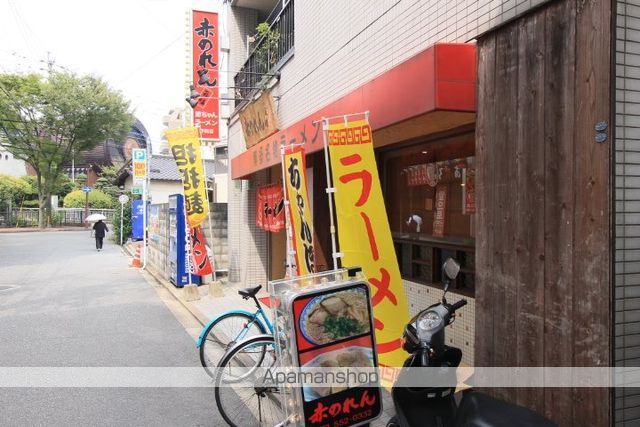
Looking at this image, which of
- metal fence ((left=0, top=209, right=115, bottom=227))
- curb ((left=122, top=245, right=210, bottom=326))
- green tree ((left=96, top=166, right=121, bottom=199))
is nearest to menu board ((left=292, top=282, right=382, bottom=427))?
curb ((left=122, top=245, right=210, bottom=326))

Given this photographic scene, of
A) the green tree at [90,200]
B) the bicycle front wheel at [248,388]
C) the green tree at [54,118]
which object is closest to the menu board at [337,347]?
the bicycle front wheel at [248,388]

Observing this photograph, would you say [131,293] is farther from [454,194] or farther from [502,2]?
[502,2]

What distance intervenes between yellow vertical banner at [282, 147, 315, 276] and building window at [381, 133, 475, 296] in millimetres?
1688

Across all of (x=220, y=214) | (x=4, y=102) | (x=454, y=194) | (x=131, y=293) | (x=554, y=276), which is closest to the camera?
(x=554, y=276)

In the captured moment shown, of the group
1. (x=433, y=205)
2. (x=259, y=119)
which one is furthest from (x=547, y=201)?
(x=259, y=119)

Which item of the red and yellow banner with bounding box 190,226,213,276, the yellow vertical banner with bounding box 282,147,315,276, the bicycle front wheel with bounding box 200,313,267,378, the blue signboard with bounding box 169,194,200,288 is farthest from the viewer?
the blue signboard with bounding box 169,194,200,288

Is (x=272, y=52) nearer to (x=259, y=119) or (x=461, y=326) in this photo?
(x=259, y=119)

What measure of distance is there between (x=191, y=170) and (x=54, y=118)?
109 feet

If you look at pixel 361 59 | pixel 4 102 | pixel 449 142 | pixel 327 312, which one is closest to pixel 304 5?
pixel 361 59

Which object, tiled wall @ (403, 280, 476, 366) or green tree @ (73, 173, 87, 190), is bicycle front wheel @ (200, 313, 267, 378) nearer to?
tiled wall @ (403, 280, 476, 366)

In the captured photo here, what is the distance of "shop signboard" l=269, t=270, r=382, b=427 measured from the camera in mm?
3346

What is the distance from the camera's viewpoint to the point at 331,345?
3500mm

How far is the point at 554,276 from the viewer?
313 cm

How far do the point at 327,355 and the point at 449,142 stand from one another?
3.34 m
